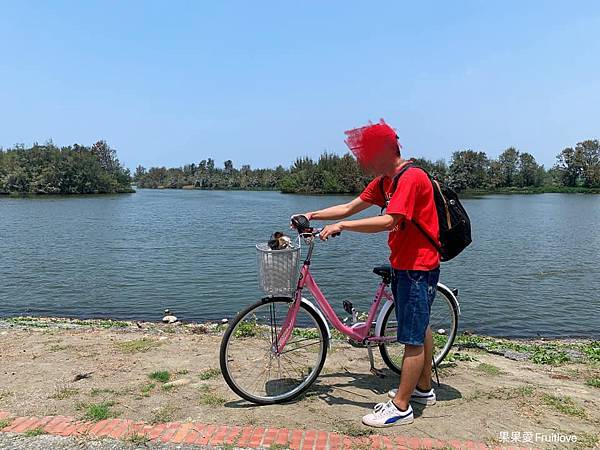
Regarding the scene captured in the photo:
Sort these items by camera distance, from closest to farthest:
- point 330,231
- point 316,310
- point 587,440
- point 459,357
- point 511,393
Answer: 1. point 587,440
2. point 330,231
3. point 316,310
4. point 511,393
5. point 459,357

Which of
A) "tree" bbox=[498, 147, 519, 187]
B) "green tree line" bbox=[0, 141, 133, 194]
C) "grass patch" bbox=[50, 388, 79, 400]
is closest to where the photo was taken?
"grass patch" bbox=[50, 388, 79, 400]

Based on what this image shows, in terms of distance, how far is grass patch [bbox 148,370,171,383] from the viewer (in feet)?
14.9

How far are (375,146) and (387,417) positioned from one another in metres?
1.99

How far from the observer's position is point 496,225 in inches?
1256

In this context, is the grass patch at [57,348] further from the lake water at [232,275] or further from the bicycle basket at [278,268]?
the lake water at [232,275]

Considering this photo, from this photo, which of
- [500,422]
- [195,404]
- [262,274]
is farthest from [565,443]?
[195,404]

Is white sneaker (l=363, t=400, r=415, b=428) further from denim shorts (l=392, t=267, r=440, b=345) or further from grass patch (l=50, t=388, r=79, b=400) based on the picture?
grass patch (l=50, t=388, r=79, b=400)

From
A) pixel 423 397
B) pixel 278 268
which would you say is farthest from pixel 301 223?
pixel 423 397

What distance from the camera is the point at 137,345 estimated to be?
19.3ft

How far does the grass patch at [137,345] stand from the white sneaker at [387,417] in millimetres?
3082

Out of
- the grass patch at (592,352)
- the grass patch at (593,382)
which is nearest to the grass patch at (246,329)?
the grass patch at (593,382)

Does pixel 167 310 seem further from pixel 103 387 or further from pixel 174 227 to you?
pixel 174 227

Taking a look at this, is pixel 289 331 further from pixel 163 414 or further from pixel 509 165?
pixel 509 165

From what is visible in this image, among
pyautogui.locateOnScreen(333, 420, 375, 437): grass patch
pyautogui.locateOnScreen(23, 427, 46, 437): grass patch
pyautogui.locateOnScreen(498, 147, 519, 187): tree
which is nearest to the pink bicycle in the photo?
pyautogui.locateOnScreen(333, 420, 375, 437): grass patch
